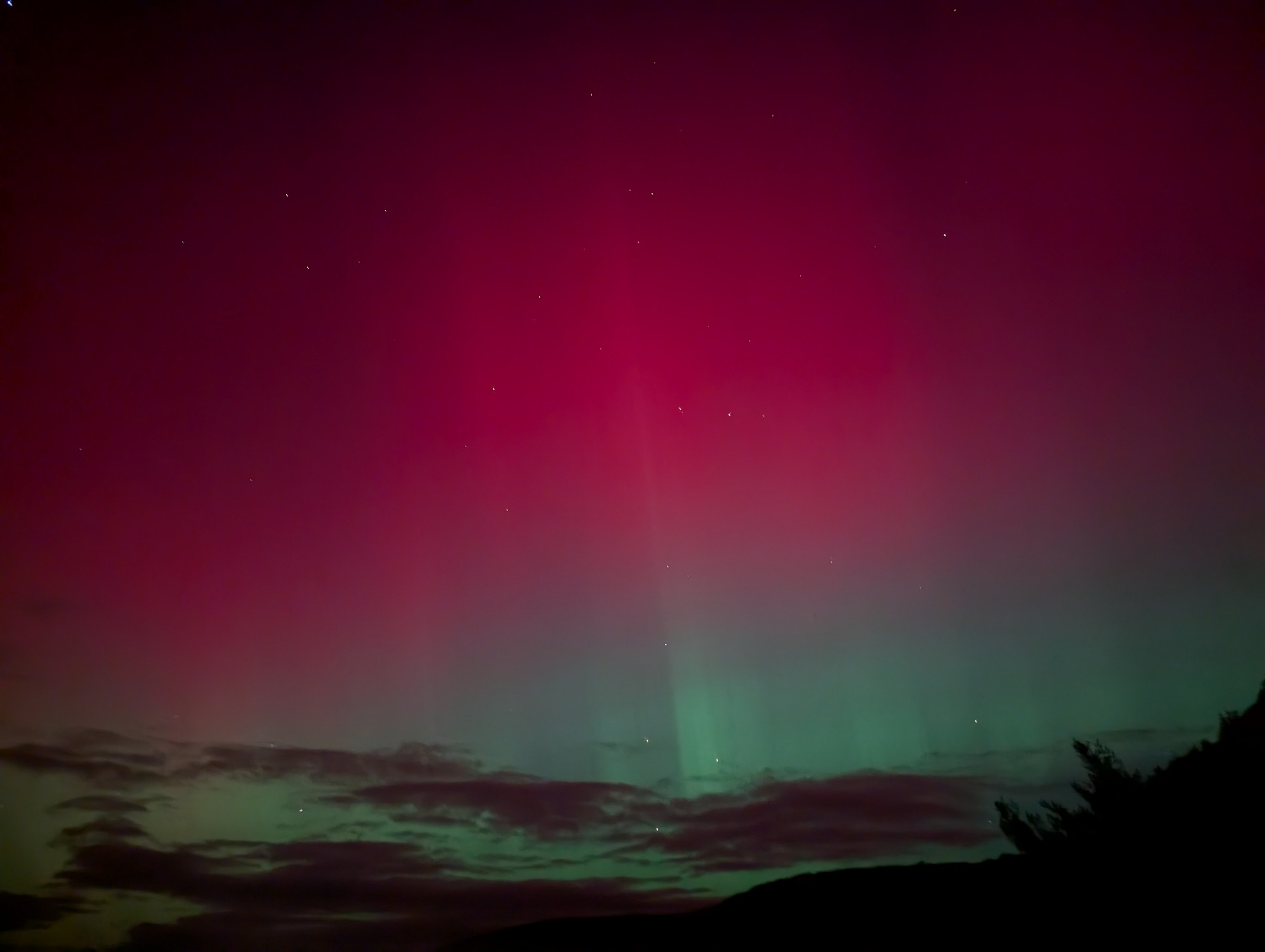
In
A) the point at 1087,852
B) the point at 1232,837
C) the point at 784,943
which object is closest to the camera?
the point at 1232,837

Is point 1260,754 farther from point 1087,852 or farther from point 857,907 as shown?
point 857,907

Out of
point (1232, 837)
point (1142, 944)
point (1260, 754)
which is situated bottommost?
point (1142, 944)

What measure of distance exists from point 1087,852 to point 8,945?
2264cm

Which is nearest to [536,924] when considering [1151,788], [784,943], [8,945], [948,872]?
[784,943]

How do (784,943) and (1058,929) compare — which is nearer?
(1058,929)

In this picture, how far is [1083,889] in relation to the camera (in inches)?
655

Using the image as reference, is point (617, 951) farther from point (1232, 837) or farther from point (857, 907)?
point (1232, 837)

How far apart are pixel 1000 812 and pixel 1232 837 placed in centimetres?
413

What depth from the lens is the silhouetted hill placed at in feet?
47.7

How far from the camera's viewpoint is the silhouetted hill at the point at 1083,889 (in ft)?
47.7

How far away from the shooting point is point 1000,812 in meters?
18.5

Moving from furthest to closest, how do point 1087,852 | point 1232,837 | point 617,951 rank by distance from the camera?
1. point 617,951
2. point 1087,852
3. point 1232,837

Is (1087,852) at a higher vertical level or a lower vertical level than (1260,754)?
lower

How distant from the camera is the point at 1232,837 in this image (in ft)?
49.5
